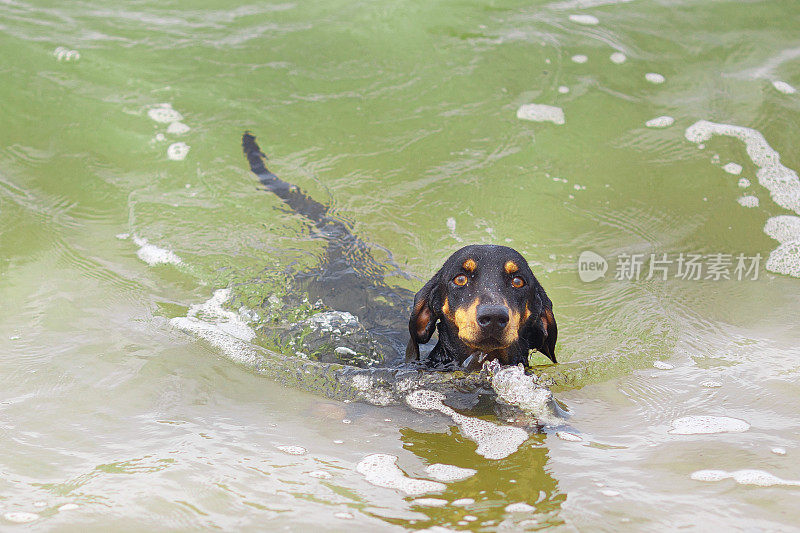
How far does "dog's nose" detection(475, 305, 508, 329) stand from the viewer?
137 inches

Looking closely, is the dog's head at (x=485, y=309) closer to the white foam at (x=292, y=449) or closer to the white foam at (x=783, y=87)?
the white foam at (x=292, y=449)

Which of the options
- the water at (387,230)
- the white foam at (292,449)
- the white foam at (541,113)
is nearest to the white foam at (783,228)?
the water at (387,230)

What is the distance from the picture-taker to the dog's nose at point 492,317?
3473 mm

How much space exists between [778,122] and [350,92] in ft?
13.5

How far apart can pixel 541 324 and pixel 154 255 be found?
3031 mm

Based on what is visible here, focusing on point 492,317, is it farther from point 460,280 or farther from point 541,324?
point 541,324

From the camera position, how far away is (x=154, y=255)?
548cm

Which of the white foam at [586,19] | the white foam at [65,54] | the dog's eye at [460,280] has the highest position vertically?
the white foam at [586,19]

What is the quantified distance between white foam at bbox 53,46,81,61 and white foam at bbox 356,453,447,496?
6101 millimetres

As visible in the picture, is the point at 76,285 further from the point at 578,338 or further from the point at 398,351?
the point at 578,338

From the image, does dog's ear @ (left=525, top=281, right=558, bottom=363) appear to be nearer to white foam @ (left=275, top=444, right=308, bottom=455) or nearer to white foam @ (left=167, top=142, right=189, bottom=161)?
white foam @ (left=275, top=444, right=308, bottom=455)

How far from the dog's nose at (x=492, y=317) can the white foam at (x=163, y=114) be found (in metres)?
4.53

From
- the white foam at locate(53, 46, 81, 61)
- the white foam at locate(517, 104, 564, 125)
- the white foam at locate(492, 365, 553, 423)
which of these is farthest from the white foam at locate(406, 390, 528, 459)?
the white foam at locate(53, 46, 81, 61)

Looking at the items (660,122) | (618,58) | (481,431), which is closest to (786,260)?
(660,122)
